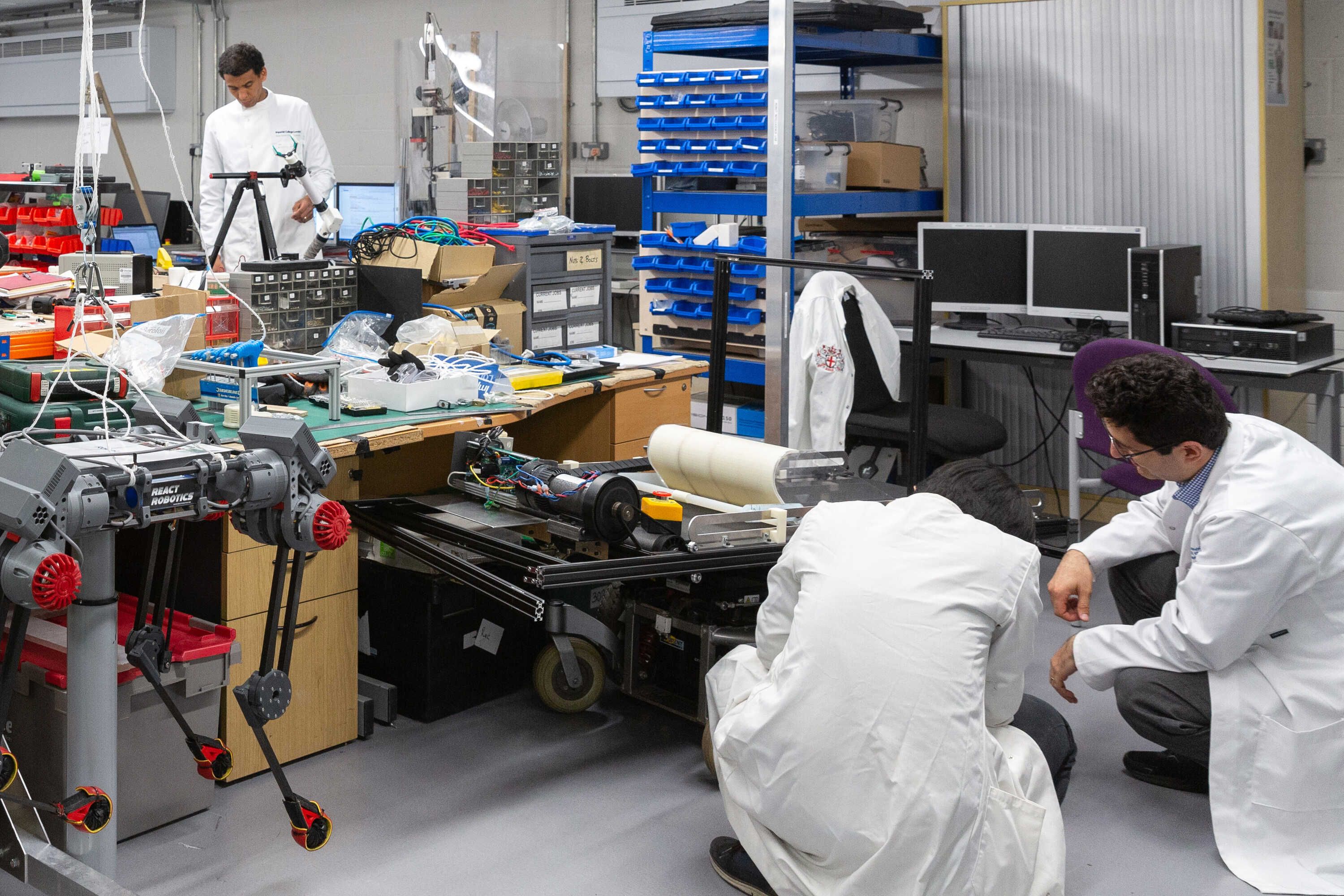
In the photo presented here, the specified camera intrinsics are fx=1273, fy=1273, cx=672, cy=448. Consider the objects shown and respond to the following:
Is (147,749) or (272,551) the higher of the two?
(272,551)

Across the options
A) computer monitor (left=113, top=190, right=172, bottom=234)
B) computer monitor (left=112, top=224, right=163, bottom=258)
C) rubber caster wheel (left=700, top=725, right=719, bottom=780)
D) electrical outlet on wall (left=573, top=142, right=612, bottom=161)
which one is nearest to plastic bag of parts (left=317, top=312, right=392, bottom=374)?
rubber caster wheel (left=700, top=725, right=719, bottom=780)

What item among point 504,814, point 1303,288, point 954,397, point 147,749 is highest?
point 1303,288

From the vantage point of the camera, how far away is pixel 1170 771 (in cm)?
264

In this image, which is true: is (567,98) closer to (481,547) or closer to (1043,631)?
(1043,631)

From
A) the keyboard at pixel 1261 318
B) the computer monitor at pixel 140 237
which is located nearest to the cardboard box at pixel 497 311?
the keyboard at pixel 1261 318

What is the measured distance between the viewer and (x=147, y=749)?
2334 mm

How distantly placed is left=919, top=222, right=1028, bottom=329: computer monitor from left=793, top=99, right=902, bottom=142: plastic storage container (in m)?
0.47

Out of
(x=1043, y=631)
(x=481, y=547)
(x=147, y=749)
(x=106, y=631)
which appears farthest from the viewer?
(x=1043, y=631)

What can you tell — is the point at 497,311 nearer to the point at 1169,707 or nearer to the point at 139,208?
the point at 1169,707

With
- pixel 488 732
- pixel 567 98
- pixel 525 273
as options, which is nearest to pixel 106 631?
pixel 488 732

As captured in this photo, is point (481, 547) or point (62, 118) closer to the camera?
point (481, 547)

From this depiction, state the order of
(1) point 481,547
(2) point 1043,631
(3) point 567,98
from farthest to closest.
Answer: (3) point 567,98, (2) point 1043,631, (1) point 481,547

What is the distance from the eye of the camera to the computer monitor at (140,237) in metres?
6.02

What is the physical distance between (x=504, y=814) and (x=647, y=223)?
2.82 metres
